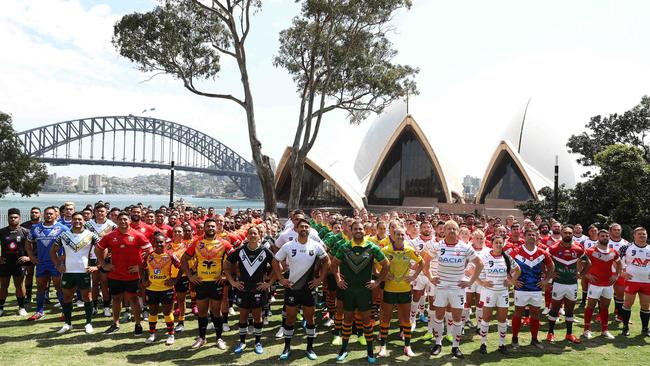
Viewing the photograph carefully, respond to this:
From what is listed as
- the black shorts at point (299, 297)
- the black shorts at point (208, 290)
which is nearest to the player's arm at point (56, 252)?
the black shorts at point (208, 290)

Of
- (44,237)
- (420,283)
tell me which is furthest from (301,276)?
(44,237)

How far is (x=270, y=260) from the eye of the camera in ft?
22.3

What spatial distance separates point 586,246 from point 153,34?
18.4 m

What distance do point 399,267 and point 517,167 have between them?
107ft

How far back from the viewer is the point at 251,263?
21.9ft

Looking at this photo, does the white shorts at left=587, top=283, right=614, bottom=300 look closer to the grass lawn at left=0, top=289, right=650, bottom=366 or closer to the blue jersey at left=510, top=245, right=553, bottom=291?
the grass lawn at left=0, top=289, right=650, bottom=366

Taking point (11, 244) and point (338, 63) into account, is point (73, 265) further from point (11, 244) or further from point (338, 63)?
point (338, 63)

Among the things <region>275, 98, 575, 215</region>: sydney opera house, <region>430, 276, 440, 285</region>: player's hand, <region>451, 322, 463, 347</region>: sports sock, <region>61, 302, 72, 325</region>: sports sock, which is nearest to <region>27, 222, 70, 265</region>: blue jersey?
<region>61, 302, 72, 325</region>: sports sock

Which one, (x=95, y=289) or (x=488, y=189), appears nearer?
(x=95, y=289)

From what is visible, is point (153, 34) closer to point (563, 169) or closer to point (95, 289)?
point (95, 289)

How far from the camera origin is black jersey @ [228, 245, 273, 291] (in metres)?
6.64

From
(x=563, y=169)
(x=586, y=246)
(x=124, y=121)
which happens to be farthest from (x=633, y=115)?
(x=124, y=121)

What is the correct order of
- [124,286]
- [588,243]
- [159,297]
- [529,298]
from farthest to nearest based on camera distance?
[588,243] → [124,286] → [159,297] → [529,298]

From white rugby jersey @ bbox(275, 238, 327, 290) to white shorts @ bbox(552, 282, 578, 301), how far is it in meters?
4.07
